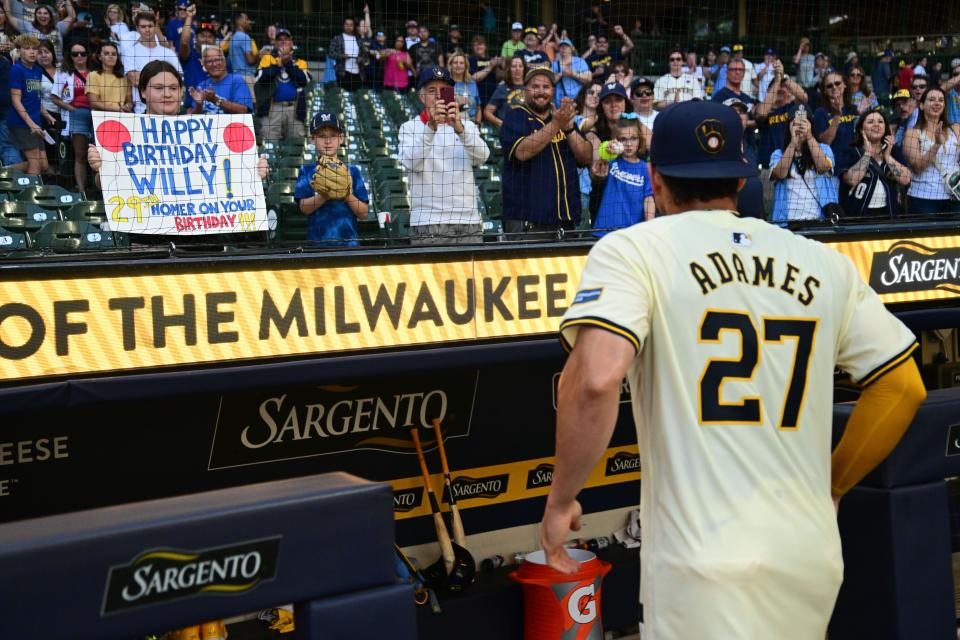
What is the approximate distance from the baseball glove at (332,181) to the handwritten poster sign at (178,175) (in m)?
0.38

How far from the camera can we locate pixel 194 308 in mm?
3605

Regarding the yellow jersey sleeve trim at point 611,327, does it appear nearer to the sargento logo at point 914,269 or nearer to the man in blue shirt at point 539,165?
the man in blue shirt at point 539,165

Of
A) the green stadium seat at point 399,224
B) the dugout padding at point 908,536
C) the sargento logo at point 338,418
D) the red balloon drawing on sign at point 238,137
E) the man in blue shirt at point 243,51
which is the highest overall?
the man in blue shirt at point 243,51

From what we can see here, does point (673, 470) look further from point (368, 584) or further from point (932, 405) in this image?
point (932, 405)

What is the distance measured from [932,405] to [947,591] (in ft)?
1.59

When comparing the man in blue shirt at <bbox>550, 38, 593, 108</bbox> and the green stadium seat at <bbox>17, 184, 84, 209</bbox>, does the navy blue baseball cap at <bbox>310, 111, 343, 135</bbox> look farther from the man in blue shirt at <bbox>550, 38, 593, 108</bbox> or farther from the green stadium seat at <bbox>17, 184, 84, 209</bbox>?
the man in blue shirt at <bbox>550, 38, 593, 108</bbox>

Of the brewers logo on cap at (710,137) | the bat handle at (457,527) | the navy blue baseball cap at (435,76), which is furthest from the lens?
the navy blue baseball cap at (435,76)

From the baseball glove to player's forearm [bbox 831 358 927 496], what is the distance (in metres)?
3.29

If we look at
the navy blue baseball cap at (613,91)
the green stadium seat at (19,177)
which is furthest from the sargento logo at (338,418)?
the green stadium seat at (19,177)

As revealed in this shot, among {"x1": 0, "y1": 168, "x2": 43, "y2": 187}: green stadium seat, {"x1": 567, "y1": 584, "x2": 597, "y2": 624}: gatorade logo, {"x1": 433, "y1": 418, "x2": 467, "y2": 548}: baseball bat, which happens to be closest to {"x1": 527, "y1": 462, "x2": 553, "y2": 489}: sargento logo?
{"x1": 433, "y1": 418, "x2": 467, "y2": 548}: baseball bat

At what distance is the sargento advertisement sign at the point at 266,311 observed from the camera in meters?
3.37

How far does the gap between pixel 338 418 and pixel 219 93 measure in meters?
2.11

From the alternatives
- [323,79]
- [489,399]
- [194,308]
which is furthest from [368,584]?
[323,79]

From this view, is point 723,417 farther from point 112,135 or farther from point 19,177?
point 19,177
